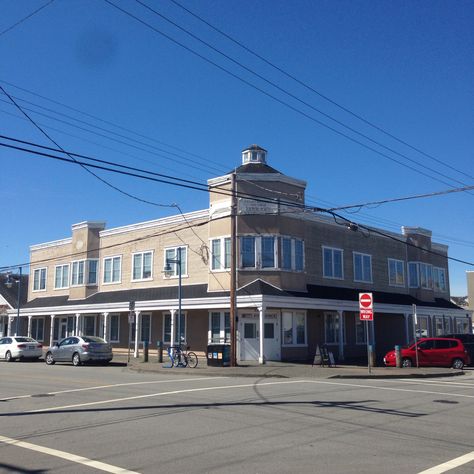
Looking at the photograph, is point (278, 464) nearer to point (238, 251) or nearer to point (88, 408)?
point (88, 408)

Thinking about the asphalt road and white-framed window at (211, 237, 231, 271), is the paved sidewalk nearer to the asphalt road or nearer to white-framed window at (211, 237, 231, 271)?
the asphalt road

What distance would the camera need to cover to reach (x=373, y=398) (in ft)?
48.4

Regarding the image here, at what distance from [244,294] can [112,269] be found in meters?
13.3

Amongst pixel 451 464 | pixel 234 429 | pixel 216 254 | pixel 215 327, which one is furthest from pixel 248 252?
pixel 451 464

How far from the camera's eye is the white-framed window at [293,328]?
2983cm

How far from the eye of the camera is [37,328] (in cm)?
4394

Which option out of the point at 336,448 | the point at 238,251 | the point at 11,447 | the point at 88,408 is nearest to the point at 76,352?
the point at 238,251

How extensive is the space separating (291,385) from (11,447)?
10872 millimetres

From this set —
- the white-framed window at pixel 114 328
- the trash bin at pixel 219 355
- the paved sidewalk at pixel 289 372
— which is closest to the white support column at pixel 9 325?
the white-framed window at pixel 114 328

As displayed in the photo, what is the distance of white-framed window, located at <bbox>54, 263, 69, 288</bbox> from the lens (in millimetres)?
41688

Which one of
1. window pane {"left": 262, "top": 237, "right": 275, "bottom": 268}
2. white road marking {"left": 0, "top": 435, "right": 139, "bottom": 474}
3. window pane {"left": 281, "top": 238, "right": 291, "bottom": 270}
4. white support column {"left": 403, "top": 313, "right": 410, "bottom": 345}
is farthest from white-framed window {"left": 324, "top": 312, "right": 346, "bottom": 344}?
white road marking {"left": 0, "top": 435, "right": 139, "bottom": 474}

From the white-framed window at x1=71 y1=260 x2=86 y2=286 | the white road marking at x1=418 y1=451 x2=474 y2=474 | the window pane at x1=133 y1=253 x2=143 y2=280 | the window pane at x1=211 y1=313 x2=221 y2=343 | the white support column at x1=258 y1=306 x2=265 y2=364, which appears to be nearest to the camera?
the white road marking at x1=418 y1=451 x2=474 y2=474

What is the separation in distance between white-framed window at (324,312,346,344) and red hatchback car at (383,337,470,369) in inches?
232

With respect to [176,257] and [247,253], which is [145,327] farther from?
[247,253]
